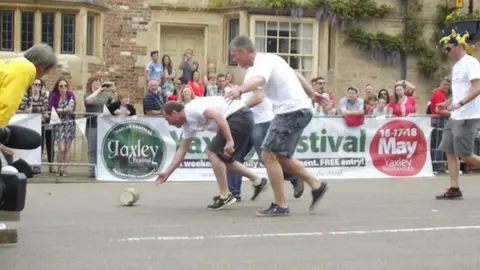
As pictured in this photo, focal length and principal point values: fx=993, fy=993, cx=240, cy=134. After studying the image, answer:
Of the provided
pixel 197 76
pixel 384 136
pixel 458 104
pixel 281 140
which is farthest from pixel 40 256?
pixel 197 76

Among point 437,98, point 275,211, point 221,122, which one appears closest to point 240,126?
point 221,122

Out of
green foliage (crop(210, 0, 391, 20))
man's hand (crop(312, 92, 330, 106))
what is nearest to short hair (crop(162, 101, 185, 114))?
man's hand (crop(312, 92, 330, 106))

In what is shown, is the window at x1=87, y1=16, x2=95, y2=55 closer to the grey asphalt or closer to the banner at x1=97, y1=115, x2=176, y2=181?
the banner at x1=97, y1=115, x2=176, y2=181

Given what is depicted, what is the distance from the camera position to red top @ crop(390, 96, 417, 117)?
18500 mm

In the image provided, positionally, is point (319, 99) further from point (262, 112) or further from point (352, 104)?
point (352, 104)

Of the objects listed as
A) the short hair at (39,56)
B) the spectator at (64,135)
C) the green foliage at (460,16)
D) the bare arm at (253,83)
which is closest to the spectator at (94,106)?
the spectator at (64,135)

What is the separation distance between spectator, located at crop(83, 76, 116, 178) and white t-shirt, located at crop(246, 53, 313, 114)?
5962 mm

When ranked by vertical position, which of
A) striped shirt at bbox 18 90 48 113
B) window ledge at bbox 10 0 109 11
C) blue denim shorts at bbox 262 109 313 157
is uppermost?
window ledge at bbox 10 0 109 11

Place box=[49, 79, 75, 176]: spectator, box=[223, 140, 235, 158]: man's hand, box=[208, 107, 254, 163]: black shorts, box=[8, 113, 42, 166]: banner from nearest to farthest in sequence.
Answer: box=[223, 140, 235, 158]: man's hand < box=[208, 107, 254, 163]: black shorts < box=[8, 113, 42, 166]: banner < box=[49, 79, 75, 176]: spectator

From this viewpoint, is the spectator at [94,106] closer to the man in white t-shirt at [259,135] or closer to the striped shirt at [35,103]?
the striped shirt at [35,103]

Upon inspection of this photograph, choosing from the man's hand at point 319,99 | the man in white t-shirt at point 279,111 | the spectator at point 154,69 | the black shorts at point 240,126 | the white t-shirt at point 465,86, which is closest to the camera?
the man in white t-shirt at point 279,111

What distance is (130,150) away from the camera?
1596cm

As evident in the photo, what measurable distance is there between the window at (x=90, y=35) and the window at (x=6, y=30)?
5.77 ft

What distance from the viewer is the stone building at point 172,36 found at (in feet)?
72.0
